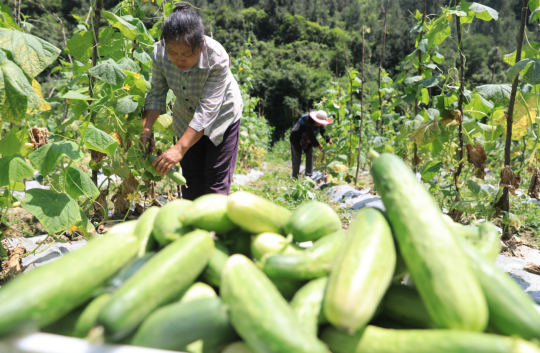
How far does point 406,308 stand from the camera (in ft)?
3.06

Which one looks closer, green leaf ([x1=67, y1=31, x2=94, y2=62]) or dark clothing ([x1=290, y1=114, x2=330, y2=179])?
green leaf ([x1=67, y1=31, x2=94, y2=62])

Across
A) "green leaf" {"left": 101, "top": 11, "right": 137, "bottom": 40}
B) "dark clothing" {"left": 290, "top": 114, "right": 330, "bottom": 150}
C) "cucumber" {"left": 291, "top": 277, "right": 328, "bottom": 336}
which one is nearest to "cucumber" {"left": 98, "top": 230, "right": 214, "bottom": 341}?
"cucumber" {"left": 291, "top": 277, "right": 328, "bottom": 336}

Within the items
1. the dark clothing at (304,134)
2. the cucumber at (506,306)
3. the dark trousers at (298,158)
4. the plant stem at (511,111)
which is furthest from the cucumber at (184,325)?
the dark trousers at (298,158)

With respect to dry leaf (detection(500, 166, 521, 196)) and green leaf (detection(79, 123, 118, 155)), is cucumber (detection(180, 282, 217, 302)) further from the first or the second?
dry leaf (detection(500, 166, 521, 196))

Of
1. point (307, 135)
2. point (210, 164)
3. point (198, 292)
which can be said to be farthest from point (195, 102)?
point (307, 135)

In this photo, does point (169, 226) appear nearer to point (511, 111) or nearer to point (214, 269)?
point (214, 269)

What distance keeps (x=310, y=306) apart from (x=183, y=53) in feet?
6.98

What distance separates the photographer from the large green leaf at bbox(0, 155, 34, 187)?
197 cm

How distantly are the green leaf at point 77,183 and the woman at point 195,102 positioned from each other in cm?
52

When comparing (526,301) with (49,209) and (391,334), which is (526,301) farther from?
(49,209)

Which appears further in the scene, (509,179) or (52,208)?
(509,179)

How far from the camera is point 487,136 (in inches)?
159

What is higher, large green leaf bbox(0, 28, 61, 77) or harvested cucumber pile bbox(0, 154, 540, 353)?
large green leaf bbox(0, 28, 61, 77)

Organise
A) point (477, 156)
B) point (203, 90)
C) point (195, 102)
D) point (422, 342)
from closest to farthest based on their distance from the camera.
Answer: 1. point (422, 342)
2. point (203, 90)
3. point (195, 102)
4. point (477, 156)
